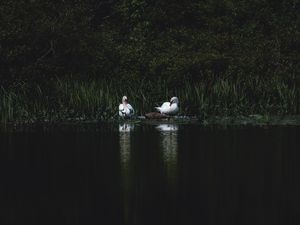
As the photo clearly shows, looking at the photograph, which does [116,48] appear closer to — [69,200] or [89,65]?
[89,65]

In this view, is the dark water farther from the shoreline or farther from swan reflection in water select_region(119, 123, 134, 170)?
the shoreline

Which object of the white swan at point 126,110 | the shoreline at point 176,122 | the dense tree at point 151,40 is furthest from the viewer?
the dense tree at point 151,40

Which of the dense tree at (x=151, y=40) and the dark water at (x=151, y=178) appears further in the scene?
the dense tree at (x=151, y=40)

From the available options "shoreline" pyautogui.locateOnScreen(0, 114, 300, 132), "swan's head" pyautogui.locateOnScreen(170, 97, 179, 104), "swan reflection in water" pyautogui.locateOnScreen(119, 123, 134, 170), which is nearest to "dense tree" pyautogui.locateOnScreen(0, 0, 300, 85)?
"swan's head" pyautogui.locateOnScreen(170, 97, 179, 104)

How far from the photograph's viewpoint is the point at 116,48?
3197 cm

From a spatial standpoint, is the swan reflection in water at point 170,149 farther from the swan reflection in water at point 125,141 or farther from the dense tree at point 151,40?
the dense tree at point 151,40

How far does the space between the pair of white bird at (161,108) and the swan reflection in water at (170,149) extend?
132 centimetres

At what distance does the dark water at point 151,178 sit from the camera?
9891 millimetres

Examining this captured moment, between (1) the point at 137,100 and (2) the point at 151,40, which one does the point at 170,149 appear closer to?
(1) the point at 137,100

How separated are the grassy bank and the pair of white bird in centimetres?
48

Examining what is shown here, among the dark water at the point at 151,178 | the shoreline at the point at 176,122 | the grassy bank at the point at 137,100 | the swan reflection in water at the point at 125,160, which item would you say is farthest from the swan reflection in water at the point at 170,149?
the grassy bank at the point at 137,100

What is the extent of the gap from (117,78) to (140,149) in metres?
14.2

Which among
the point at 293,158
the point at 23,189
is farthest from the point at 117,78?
the point at 23,189

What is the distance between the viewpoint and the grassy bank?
2442 centimetres
